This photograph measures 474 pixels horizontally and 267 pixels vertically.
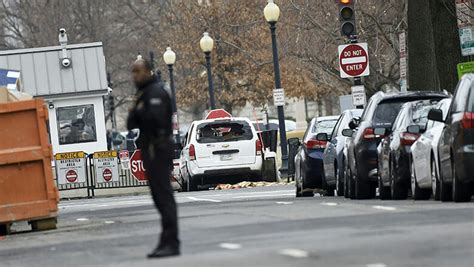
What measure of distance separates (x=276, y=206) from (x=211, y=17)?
52.5 metres

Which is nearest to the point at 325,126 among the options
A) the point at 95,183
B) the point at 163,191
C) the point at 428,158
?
the point at 428,158

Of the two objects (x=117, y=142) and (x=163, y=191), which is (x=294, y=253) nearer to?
(x=163, y=191)

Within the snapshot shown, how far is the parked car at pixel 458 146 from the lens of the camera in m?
20.9

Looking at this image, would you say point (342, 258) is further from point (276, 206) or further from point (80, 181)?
point (80, 181)

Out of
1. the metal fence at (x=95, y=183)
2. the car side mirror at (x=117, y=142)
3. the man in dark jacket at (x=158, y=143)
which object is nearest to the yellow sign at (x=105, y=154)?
the metal fence at (x=95, y=183)

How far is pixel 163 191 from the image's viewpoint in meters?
14.7

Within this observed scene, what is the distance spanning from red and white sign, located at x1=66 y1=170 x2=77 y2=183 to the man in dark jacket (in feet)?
101

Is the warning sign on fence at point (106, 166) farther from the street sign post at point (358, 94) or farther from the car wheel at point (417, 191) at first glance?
the car wheel at point (417, 191)

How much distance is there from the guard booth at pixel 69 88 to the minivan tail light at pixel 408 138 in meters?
24.0

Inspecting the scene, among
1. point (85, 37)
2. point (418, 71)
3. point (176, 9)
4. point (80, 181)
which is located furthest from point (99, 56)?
point (85, 37)

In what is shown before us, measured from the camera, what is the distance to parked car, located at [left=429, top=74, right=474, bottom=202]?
822 inches

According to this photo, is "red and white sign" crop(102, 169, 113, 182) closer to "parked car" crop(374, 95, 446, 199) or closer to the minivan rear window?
the minivan rear window

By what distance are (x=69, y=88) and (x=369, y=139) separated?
Result: 22.9 m

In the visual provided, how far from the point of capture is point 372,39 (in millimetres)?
51625
